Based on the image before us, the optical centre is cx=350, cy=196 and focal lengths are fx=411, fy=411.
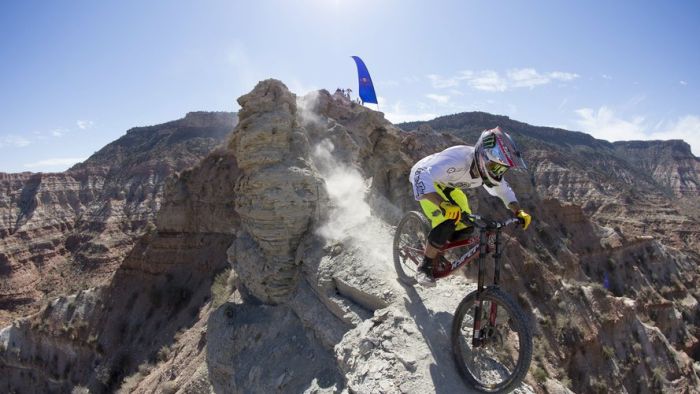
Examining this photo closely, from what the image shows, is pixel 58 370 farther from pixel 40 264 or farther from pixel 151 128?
pixel 151 128

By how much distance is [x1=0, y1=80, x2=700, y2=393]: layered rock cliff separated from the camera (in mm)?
5586

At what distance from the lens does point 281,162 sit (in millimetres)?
8141

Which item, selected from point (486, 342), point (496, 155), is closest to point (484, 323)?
point (486, 342)

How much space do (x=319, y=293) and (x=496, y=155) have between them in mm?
3694

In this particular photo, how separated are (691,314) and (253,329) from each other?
32770 millimetres

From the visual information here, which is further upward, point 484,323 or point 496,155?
point 496,155

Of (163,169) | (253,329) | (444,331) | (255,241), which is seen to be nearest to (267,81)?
(255,241)

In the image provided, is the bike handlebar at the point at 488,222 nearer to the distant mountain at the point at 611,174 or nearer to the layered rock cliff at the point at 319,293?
the layered rock cliff at the point at 319,293

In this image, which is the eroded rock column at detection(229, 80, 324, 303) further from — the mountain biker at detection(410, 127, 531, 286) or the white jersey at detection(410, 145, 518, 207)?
the white jersey at detection(410, 145, 518, 207)

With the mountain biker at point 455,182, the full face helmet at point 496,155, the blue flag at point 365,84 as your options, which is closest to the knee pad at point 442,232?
the mountain biker at point 455,182

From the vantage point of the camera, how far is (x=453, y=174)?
4652mm

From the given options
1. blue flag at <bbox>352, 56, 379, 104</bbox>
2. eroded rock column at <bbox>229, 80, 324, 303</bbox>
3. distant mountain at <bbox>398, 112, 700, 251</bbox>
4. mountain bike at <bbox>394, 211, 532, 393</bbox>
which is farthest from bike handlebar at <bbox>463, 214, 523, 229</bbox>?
distant mountain at <bbox>398, 112, 700, 251</bbox>

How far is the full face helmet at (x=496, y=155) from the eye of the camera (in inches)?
158

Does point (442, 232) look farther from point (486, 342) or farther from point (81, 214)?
point (81, 214)
